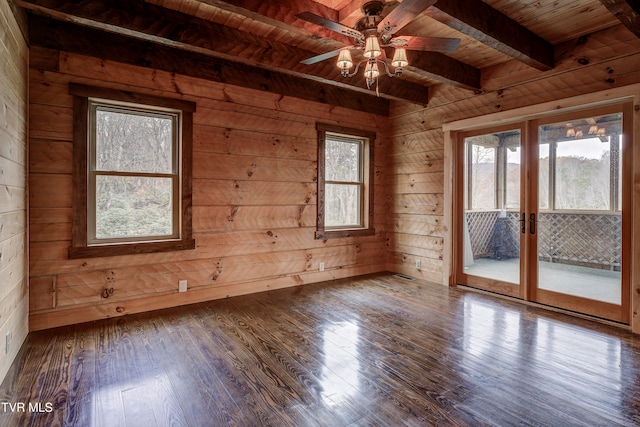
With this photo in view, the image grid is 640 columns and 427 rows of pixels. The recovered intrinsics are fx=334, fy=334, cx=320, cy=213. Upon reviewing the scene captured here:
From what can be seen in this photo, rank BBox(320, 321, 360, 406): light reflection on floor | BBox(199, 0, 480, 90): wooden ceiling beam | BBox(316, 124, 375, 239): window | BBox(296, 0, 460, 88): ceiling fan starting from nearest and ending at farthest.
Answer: BBox(320, 321, 360, 406): light reflection on floor, BBox(296, 0, 460, 88): ceiling fan, BBox(199, 0, 480, 90): wooden ceiling beam, BBox(316, 124, 375, 239): window

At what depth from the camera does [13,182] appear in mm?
2432

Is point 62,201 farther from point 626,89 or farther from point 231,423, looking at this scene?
point 626,89

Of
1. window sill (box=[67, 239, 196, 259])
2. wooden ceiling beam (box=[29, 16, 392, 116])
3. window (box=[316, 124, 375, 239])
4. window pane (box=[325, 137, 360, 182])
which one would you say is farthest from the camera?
window pane (box=[325, 137, 360, 182])

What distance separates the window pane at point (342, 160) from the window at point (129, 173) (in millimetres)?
2016

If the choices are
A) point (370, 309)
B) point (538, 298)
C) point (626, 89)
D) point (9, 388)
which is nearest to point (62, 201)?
point (9, 388)

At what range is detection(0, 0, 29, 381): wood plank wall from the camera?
217 centimetres

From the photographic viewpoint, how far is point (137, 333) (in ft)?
9.64

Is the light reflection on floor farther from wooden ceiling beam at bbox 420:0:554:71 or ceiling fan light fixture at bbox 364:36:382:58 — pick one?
wooden ceiling beam at bbox 420:0:554:71

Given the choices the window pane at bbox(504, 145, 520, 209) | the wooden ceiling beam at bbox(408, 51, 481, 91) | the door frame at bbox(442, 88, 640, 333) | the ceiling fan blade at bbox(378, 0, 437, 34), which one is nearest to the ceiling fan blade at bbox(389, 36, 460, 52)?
the ceiling fan blade at bbox(378, 0, 437, 34)

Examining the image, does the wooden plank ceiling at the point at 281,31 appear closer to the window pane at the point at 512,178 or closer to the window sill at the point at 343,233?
the window pane at the point at 512,178

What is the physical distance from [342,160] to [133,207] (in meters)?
2.90

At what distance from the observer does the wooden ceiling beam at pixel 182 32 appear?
2.59 m

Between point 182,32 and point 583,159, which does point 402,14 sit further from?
point 583,159

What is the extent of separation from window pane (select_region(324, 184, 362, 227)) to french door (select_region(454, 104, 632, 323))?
148 cm
